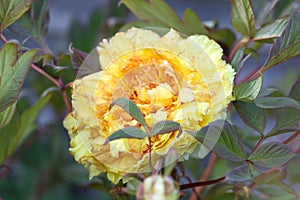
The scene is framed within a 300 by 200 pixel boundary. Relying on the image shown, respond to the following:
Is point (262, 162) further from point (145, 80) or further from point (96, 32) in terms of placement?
point (96, 32)

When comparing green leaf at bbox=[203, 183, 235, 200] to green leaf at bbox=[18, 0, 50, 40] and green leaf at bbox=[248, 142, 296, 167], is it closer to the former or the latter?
green leaf at bbox=[248, 142, 296, 167]

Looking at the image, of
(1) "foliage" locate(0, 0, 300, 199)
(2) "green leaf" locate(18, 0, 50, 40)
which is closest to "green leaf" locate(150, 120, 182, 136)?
(1) "foliage" locate(0, 0, 300, 199)

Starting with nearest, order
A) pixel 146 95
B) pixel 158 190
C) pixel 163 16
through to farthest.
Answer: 1. pixel 158 190
2. pixel 146 95
3. pixel 163 16

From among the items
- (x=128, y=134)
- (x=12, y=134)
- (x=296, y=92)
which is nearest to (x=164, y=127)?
(x=128, y=134)

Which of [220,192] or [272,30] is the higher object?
[272,30]

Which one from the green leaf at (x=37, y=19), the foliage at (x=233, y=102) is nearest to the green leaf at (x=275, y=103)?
the foliage at (x=233, y=102)

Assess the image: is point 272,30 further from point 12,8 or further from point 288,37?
point 12,8

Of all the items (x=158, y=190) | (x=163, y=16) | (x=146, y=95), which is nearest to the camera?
(x=158, y=190)
